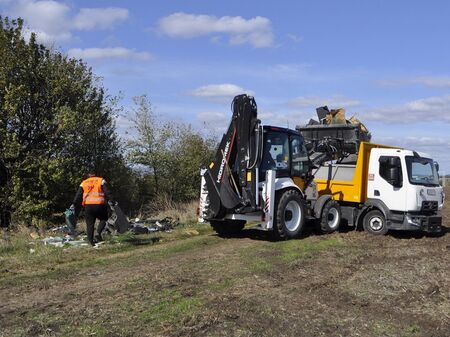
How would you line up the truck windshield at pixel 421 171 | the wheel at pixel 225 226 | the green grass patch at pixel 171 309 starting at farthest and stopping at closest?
the wheel at pixel 225 226 < the truck windshield at pixel 421 171 < the green grass patch at pixel 171 309

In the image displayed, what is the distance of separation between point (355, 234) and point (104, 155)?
12.8 metres

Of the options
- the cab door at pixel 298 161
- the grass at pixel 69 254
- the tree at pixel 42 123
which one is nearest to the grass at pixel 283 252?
the cab door at pixel 298 161

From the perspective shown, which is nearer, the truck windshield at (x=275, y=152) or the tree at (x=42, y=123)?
the truck windshield at (x=275, y=152)

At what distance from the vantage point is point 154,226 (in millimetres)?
16219

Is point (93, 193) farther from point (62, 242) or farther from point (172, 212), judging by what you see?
point (172, 212)

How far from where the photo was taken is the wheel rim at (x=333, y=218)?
14688mm

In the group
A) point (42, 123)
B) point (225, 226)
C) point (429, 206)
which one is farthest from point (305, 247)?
point (42, 123)

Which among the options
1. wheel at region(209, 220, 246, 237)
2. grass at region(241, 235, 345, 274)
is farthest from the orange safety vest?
grass at region(241, 235, 345, 274)

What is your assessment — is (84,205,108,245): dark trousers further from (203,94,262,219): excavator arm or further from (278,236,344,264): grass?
(278,236,344,264): grass

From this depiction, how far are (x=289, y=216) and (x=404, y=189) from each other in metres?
3.28

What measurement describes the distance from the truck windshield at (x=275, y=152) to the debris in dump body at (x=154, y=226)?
13.1 feet

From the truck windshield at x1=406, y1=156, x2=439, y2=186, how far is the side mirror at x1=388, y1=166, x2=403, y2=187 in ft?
0.89

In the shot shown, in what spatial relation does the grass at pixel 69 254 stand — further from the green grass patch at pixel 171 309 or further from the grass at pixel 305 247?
the green grass patch at pixel 171 309

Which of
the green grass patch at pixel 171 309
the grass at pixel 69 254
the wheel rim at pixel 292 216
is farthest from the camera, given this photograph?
the wheel rim at pixel 292 216
